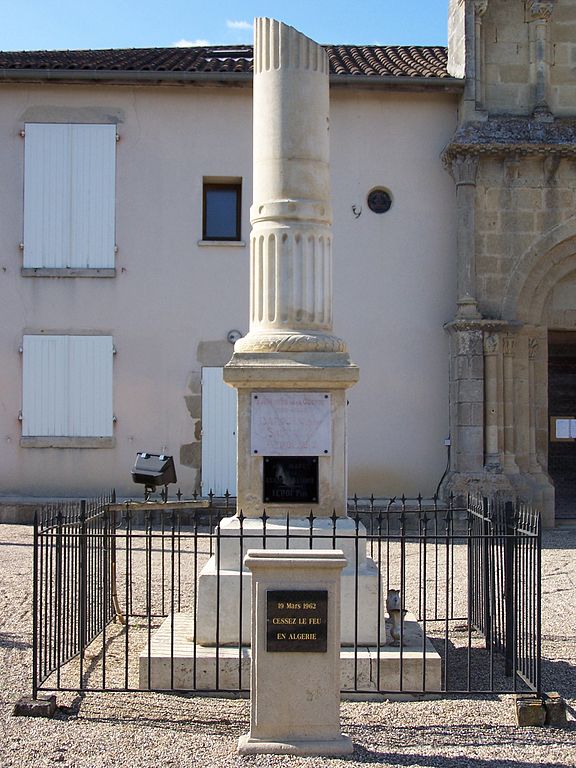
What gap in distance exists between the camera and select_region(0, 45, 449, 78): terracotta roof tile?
15078 millimetres

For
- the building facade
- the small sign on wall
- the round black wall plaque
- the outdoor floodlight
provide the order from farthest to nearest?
1. the small sign on wall
2. the round black wall plaque
3. the building facade
4. the outdoor floodlight

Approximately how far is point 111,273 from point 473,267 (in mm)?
5191

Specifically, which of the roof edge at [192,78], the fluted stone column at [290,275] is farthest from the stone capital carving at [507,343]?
the fluted stone column at [290,275]

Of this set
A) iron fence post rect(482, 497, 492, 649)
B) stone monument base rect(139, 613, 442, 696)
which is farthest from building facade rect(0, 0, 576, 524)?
stone monument base rect(139, 613, 442, 696)

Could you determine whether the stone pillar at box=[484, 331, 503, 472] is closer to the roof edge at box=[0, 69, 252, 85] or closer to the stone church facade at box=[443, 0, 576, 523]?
the stone church facade at box=[443, 0, 576, 523]

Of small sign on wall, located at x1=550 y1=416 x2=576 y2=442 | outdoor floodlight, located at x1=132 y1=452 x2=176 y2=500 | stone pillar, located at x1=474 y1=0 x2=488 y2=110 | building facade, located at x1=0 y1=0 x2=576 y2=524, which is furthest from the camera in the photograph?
small sign on wall, located at x1=550 y1=416 x2=576 y2=442

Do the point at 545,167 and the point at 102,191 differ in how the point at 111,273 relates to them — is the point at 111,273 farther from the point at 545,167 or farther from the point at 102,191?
the point at 545,167

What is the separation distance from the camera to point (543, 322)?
49.6ft

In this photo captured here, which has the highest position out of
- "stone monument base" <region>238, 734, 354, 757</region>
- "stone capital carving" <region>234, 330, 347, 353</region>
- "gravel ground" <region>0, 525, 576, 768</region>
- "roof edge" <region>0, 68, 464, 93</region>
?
"roof edge" <region>0, 68, 464, 93</region>

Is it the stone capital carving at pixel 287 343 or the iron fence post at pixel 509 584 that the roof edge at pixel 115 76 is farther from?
the iron fence post at pixel 509 584

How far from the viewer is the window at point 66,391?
1497cm

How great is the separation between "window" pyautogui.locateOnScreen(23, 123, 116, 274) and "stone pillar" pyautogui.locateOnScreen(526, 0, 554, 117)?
6.12 m

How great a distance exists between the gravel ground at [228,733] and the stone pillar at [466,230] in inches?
332

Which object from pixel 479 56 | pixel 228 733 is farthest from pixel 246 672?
pixel 479 56
